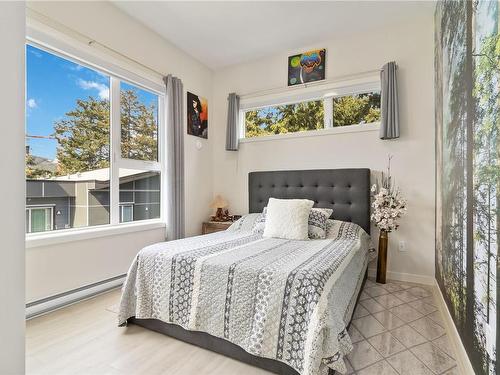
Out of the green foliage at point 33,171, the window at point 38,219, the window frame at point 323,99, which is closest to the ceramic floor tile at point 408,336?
the window frame at point 323,99

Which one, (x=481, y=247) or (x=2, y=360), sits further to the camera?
(x=481, y=247)

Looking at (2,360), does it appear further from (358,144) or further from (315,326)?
(358,144)

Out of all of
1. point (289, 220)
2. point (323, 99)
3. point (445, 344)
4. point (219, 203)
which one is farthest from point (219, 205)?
point (445, 344)

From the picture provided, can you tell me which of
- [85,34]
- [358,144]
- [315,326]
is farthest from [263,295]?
[85,34]

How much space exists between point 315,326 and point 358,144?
242 centimetres

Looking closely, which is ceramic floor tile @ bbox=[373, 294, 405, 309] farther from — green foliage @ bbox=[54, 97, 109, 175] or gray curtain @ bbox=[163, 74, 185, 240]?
green foliage @ bbox=[54, 97, 109, 175]

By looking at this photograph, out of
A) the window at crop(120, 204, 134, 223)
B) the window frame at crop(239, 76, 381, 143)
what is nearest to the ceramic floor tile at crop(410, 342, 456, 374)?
the window frame at crop(239, 76, 381, 143)

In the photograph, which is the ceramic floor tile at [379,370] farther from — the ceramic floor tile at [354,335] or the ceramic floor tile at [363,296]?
the ceramic floor tile at [363,296]

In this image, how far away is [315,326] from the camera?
126 cm

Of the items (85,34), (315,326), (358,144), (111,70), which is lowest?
(315,326)

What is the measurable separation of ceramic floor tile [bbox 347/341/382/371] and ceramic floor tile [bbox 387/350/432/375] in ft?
0.28

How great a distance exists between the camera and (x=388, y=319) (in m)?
2.08

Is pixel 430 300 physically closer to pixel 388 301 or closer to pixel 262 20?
pixel 388 301

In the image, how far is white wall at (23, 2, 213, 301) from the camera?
2182 millimetres
